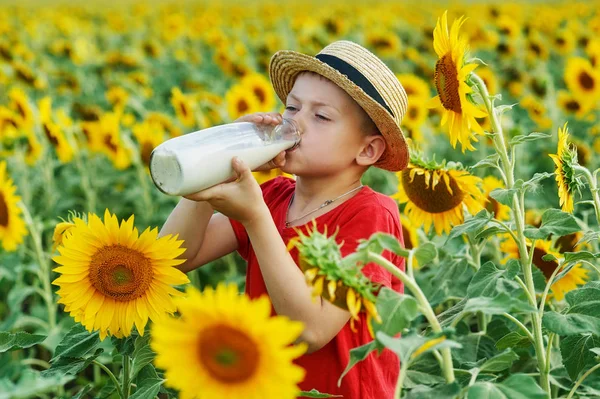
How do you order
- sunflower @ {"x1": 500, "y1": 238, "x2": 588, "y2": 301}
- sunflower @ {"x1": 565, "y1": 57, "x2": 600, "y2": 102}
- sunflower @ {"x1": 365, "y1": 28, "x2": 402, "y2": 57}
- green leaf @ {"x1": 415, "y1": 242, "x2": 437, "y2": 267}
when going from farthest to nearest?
sunflower @ {"x1": 365, "y1": 28, "x2": 402, "y2": 57} → sunflower @ {"x1": 565, "y1": 57, "x2": 600, "y2": 102} → sunflower @ {"x1": 500, "y1": 238, "x2": 588, "y2": 301} → green leaf @ {"x1": 415, "y1": 242, "x2": 437, "y2": 267}

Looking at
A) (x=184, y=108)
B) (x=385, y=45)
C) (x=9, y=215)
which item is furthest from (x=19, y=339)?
(x=385, y=45)

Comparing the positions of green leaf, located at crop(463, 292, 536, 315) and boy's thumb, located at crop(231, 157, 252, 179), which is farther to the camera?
boy's thumb, located at crop(231, 157, 252, 179)

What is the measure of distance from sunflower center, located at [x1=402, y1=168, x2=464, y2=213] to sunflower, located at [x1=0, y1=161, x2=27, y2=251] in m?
1.24

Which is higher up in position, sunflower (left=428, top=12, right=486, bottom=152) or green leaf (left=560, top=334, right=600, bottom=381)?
sunflower (left=428, top=12, right=486, bottom=152)

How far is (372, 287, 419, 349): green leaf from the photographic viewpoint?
1324 millimetres

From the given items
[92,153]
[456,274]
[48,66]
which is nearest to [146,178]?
[92,153]

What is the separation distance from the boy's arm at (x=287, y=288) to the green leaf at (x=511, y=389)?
36 centimetres

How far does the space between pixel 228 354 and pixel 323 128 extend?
0.77 metres

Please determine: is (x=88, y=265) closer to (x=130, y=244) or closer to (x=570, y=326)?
(x=130, y=244)

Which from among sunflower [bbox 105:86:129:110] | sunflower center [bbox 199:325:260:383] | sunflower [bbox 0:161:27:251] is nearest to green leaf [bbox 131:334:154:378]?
sunflower center [bbox 199:325:260:383]

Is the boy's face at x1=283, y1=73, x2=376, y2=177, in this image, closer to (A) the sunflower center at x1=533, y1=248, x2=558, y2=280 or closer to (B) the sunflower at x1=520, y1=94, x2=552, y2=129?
(A) the sunflower center at x1=533, y1=248, x2=558, y2=280

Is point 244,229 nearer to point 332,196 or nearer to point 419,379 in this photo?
point 332,196

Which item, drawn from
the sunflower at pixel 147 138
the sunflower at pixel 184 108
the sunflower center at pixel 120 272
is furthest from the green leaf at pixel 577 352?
the sunflower at pixel 184 108

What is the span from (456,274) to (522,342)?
1.36ft
